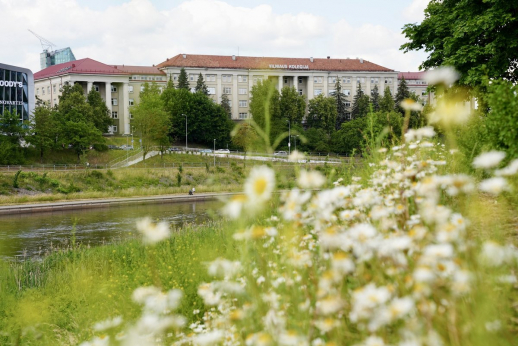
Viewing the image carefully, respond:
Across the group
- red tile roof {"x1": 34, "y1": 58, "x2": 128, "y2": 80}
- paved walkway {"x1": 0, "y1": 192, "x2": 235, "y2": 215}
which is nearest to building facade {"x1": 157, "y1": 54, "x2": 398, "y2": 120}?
red tile roof {"x1": 34, "y1": 58, "x2": 128, "y2": 80}

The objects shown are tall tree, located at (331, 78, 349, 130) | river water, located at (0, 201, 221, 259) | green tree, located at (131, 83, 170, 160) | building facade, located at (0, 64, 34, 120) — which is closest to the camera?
river water, located at (0, 201, 221, 259)

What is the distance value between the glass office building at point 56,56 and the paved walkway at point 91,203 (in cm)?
12439

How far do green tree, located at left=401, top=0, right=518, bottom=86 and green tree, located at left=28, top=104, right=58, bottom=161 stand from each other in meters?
42.5

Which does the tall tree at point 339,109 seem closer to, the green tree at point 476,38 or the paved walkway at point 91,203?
the paved walkway at point 91,203

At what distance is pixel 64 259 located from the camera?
45.2 feet

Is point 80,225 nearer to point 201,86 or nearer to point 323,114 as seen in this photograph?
point 323,114

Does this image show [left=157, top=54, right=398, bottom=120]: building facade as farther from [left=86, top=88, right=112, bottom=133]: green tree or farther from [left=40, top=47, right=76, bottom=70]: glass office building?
[left=40, top=47, right=76, bottom=70]: glass office building

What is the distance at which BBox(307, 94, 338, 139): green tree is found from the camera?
9256 centimetres

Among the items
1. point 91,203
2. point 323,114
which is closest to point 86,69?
point 323,114

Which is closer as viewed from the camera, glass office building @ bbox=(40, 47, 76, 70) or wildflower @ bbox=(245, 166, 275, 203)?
wildflower @ bbox=(245, 166, 275, 203)

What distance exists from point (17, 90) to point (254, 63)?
5670 cm

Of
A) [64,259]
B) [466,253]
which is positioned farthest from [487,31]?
[466,253]

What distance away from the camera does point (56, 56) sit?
152250mm

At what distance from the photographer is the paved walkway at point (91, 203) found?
3331 centimetres
